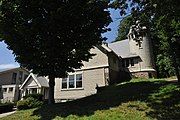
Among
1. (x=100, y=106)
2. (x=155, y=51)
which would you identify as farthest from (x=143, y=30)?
(x=155, y=51)

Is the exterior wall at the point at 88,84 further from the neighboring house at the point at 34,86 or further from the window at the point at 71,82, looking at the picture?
the neighboring house at the point at 34,86

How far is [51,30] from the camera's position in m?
18.9

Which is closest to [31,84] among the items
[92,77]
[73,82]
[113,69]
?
[73,82]

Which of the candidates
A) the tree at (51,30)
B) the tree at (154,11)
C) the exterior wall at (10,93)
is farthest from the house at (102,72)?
the tree at (51,30)

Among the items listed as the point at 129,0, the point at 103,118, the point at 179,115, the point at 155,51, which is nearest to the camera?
the point at 179,115

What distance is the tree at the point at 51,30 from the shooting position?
Result: 1791 cm

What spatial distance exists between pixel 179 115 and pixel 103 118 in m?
4.24

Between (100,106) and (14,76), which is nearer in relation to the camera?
(100,106)

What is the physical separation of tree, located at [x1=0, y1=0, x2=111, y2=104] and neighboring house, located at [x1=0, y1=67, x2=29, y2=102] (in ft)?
116

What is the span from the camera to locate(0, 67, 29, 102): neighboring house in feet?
173

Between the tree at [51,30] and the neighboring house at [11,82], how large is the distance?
35.3 metres

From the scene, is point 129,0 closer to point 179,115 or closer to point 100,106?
point 100,106

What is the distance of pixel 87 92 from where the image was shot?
106 ft

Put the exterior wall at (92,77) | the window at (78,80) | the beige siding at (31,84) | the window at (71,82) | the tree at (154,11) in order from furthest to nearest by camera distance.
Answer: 1. the beige siding at (31,84)
2. the window at (71,82)
3. the window at (78,80)
4. the exterior wall at (92,77)
5. the tree at (154,11)
